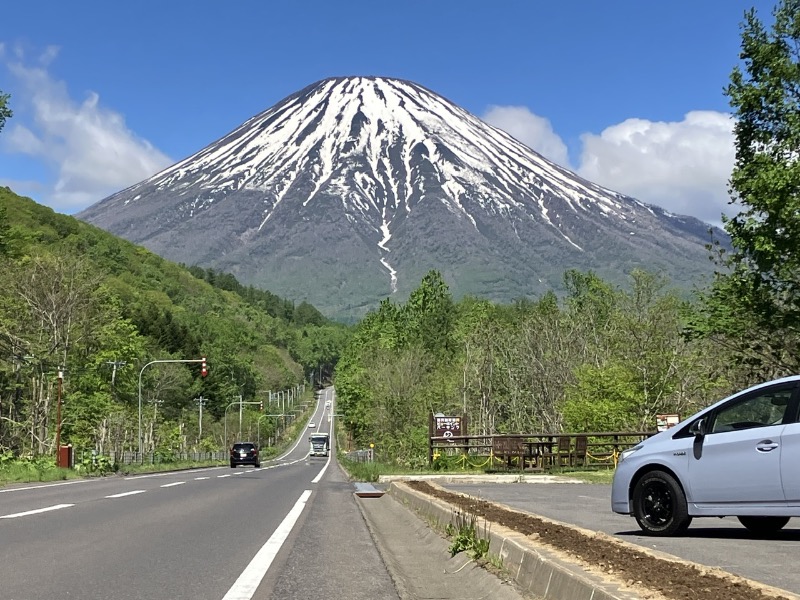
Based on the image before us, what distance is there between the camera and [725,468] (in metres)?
9.96

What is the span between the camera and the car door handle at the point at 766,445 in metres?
9.60

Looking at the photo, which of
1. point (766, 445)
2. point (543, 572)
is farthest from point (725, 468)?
point (543, 572)

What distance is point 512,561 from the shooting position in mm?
7629

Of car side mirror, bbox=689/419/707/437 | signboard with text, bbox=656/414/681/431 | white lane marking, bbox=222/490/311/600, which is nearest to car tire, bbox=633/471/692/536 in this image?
car side mirror, bbox=689/419/707/437

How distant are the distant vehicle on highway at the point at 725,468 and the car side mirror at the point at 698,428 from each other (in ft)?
0.04

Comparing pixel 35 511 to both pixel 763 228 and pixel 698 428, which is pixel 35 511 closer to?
pixel 698 428

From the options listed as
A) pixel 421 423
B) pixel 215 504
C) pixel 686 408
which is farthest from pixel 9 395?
pixel 215 504

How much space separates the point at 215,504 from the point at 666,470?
1035 cm

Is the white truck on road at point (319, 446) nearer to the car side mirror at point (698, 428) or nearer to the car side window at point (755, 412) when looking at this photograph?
the car side mirror at point (698, 428)

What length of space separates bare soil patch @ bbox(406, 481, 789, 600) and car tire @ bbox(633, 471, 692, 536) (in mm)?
1686

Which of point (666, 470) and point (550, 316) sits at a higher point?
point (550, 316)

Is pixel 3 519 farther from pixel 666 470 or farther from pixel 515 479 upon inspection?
pixel 515 479

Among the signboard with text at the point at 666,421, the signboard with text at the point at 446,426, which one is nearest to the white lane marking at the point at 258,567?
the signboard with text at the point at 666,421

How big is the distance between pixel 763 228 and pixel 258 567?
2783 cm
